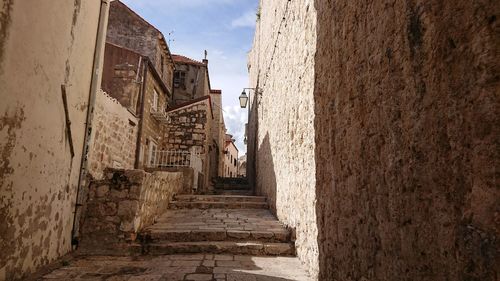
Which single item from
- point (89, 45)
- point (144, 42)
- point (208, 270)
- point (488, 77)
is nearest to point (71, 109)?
point (89, 45)

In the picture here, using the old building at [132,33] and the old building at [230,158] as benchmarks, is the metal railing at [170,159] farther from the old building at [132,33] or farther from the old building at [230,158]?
the old building at [230,158]

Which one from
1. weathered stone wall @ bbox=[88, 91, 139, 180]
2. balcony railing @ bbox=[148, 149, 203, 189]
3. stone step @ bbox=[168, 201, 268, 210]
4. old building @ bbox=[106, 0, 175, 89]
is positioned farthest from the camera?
old building @ bbox=[106, 0, 175, 89]

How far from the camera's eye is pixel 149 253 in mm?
4621

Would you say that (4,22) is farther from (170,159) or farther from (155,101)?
(155,101)

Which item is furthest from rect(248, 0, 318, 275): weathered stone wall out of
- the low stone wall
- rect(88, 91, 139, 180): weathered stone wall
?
rect(88, 91, 139, 180): weathered stone wall

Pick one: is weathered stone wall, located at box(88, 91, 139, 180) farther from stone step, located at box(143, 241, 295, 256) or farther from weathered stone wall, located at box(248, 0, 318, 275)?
weathered stone wall, located at box(248, 0, 318, 275)

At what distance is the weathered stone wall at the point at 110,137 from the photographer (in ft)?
20.0

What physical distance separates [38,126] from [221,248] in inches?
114

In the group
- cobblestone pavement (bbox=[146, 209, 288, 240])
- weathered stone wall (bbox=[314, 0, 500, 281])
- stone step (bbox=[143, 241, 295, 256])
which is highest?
weathered stone wall (bbox=[314, 0, 500, 281])

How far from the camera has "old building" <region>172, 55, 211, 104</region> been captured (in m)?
19.6

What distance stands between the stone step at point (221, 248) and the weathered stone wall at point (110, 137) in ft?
5.61

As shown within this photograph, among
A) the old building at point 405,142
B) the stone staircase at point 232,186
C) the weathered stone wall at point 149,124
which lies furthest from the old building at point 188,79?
the old building at point 405,142

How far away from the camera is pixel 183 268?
386cm

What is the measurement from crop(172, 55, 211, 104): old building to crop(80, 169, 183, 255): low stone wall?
15.0 metres
